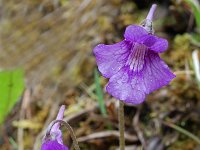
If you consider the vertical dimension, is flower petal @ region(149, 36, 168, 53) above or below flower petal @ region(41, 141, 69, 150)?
above

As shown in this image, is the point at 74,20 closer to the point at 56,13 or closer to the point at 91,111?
the point at 56,13

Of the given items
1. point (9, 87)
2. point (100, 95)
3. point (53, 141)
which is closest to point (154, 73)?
point (53, 141)

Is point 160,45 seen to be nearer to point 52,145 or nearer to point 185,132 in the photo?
point 52,145

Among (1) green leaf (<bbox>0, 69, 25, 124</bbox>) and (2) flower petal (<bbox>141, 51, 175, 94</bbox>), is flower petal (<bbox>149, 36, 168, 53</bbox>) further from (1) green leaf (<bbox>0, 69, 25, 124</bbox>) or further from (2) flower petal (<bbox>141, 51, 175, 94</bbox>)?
(1) green leaf (<bbox>0, 69, 25, 124</bbox>)

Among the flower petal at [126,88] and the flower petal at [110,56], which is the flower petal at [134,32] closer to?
the flower petal at [110,56]

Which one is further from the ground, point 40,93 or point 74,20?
point 74,20

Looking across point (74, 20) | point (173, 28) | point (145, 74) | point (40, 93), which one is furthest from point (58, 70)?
point (145, 74)

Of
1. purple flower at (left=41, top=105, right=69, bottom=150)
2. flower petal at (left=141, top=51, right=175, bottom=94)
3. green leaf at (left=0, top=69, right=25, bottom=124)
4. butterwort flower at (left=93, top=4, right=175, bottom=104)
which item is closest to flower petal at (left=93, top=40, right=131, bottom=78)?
butterwort flower at (left=93, top=4, right=175, bottom=104)
